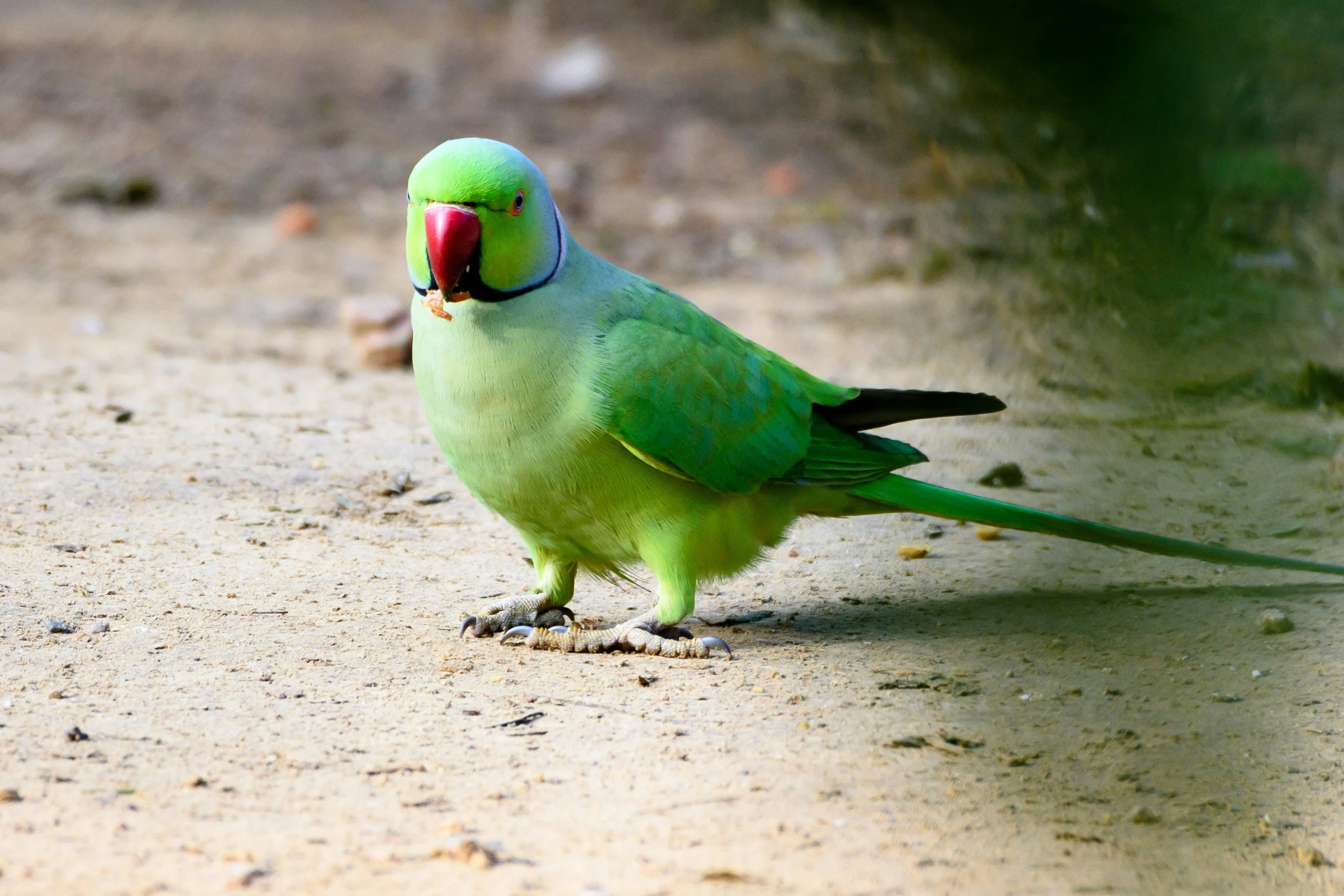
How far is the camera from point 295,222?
892cm

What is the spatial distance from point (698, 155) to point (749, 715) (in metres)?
8.32

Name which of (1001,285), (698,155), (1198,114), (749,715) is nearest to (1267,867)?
(749,715)

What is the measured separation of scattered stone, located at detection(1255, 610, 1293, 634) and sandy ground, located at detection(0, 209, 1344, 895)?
0.06m

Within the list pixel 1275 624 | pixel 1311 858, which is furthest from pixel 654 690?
pixel 1275 624

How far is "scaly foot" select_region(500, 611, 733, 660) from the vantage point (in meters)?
3.34

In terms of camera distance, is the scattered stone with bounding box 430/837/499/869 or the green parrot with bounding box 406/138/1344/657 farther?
the green parrot with bounding box 406/138/1344/657

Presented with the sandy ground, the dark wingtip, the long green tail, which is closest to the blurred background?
the sandy ground

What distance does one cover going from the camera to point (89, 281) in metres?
7.72

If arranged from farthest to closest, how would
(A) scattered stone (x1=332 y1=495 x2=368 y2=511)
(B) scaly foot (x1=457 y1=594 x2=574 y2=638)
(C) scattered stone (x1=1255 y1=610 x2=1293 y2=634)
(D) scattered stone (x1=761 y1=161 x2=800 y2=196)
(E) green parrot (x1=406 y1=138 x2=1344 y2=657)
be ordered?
1. (D) scattered stone (x1=761 y1=161 x2=800 y2=196)
2. (A) scattered stone (x1=332 y1=495 x2=368 y2=511)
3. (B) scaly foot (x1=457 y1=594 x2=574 y2=638)
4. (C) scattered stone (x1=1255 y1=610 x2=1293 y2=634)
5. (E) green parrot (x1=406 y1=138 x2=1344 y2=657)

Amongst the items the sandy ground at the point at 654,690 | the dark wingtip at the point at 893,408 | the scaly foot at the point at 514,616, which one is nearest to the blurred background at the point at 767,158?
the sandy ground at the point at 654,690

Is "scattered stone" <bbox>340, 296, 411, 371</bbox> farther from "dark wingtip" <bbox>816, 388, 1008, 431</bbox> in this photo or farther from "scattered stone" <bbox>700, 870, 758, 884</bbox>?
"scattered stone" <bbox>700, 870, 758, 884</bbox>

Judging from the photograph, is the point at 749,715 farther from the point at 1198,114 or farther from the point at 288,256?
the point at 288,256

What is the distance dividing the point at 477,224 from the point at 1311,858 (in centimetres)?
227

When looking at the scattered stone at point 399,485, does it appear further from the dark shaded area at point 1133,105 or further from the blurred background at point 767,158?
the dark shaded area at point 1133,105
